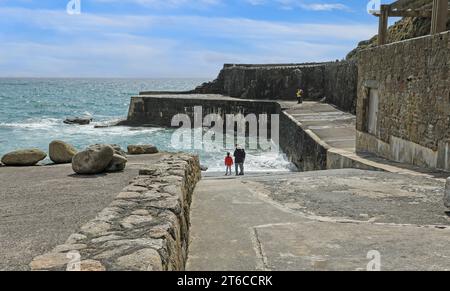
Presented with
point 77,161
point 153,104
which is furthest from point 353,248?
point 153,104

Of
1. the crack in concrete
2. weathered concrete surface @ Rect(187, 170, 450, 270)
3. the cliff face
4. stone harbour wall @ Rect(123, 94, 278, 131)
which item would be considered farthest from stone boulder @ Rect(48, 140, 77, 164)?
stone harbour wall @ Rect(123, 94, 278, 131)

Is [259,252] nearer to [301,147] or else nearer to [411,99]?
[411,99]

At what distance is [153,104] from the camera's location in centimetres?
3862

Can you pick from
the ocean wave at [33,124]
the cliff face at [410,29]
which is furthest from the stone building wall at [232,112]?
the ocean wave at [33,124]

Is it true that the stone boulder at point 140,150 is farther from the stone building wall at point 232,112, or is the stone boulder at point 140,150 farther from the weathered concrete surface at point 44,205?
the stone building wall at point 232,112

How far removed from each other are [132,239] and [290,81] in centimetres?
3414

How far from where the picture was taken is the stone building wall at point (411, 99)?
8.70m

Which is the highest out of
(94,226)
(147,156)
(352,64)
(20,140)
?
(352,64)

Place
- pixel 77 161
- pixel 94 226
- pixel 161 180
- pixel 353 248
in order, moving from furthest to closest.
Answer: pixel 77 161, pixel 161 180, pixel 353 248, pixel 94 226

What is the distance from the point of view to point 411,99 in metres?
10.0

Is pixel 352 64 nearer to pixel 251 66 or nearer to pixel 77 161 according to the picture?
pixel 251 66

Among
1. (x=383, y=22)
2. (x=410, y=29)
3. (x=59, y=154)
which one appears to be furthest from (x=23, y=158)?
(x=410, y=29)

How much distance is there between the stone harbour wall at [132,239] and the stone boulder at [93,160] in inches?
121
